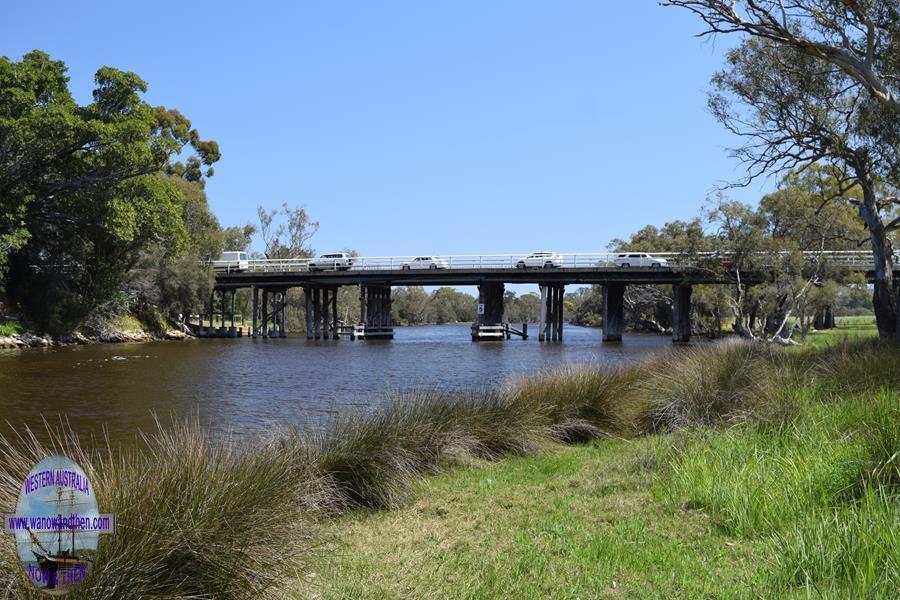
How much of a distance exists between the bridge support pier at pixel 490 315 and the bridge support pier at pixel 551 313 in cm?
385

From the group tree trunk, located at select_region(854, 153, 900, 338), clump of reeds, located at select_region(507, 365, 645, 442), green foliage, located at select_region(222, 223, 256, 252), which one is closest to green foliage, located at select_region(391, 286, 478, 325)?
green foliage, located at select_region(222, 223, 256, 252)

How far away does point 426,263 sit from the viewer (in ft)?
199

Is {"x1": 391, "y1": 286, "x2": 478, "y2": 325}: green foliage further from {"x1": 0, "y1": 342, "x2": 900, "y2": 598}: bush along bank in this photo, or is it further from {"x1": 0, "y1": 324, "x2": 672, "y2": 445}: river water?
{"x1": 0, "y1": 342, "x2": 900, "y2": 598}: bush along bank

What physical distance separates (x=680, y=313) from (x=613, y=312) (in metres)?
5.89

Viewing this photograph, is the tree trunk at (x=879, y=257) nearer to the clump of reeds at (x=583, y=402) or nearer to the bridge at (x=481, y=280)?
the clump of reeds at (x=583, y=402)

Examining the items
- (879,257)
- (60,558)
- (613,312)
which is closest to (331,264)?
(613,312)

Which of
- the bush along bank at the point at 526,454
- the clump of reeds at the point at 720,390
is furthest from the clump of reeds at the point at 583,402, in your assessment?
the clump of reeds at the point at 720,390

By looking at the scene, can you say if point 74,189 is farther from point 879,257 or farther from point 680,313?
point 680,313

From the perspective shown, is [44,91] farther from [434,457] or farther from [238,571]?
[238,571]

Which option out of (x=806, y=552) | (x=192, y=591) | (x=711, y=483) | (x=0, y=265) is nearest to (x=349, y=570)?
(x=192, y=591)

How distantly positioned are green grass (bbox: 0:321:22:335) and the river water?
3.01 metres

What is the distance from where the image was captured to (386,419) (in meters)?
9.37

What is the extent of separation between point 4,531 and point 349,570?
2.41 m

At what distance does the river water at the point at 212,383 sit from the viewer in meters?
15.3
